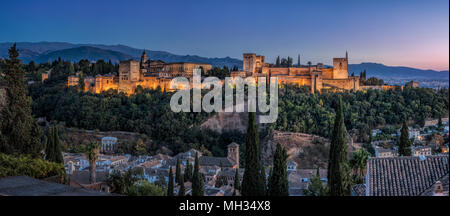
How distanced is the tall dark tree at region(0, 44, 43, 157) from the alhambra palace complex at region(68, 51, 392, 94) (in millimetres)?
33494

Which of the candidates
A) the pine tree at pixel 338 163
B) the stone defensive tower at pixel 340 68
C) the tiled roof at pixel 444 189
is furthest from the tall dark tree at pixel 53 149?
the stone defensive tower at pixel 340 68

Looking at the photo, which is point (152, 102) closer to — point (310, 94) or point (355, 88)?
point (310, 94)

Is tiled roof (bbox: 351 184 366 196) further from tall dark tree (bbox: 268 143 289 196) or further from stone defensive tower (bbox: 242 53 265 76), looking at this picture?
stone defensive tower (bbox: 242 53 265 76)

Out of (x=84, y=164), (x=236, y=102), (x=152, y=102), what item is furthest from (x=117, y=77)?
(x=84, y=164)

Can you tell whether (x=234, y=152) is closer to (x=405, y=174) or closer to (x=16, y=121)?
(x=16, y=121)

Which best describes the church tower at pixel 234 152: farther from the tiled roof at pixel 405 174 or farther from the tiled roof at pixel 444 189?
the tiled roof at pixel 444 189

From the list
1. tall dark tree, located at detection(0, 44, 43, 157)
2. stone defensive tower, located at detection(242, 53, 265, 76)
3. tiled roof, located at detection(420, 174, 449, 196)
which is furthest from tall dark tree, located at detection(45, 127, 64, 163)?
stone defensive tower, located at detection(242, 53, 265, 76)

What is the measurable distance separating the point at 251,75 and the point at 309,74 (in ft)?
23.2

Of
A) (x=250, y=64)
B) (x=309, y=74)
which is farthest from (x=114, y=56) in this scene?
(x=309, y=74)

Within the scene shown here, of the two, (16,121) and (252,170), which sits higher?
(16,121)

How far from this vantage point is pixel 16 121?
38.2 feet

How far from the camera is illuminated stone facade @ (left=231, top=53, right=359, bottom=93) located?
46544 millimetres

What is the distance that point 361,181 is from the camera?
46.6 ft
